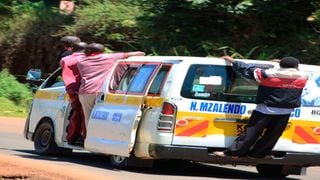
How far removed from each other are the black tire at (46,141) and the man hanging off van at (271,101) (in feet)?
11.6

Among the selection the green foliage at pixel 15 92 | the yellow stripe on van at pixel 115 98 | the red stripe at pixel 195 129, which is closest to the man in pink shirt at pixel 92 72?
the yellow stripe on van at pixel 115 98

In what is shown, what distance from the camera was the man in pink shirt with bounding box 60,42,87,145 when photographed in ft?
37.8

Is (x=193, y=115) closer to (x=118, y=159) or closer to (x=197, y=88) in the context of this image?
(x=197, y=88)

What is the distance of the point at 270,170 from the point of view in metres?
11.2

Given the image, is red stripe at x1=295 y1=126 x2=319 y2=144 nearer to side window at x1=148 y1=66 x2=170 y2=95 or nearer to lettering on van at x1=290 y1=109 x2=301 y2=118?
lettering on van at x1=290 y1=109 x2=301 y2=118

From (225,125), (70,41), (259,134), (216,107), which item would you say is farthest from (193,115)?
(70,41)

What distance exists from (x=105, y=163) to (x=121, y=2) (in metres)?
13.9

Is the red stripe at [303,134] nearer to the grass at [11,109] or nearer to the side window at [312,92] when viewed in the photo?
the side window at [312,92]

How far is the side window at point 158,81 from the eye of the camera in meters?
10.1

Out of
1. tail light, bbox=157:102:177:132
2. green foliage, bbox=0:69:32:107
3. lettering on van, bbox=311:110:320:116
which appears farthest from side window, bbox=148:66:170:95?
green foliage, bbox=0:69:32:107

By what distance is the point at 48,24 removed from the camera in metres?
26.9

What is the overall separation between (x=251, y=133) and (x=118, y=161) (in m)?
2.09

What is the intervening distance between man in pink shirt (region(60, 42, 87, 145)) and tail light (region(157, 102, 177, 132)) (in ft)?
6.69

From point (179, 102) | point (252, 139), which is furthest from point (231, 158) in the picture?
point (179, 102)
